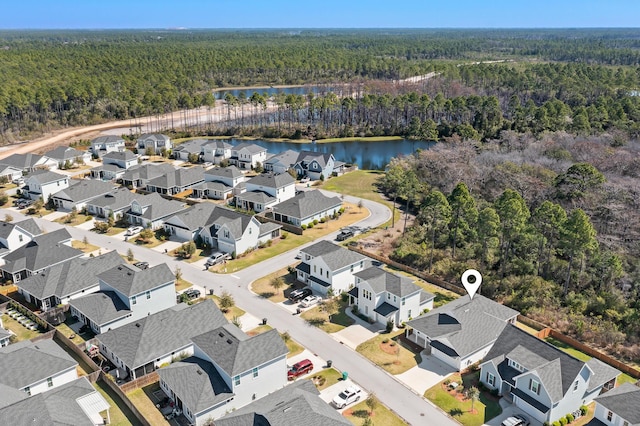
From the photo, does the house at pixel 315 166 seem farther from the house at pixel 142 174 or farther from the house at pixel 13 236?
the house at pixel 13 236

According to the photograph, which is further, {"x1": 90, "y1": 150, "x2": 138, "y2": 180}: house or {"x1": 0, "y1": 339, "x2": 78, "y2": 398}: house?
{"x1": 90, "y1": 150, "x2": 138, "y2": 180}: house

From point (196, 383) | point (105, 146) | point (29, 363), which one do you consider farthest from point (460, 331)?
point (105, 146)

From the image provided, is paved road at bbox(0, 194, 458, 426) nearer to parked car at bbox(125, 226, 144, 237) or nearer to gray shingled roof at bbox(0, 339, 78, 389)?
parked car at bbox(125, 226, 144, 237)

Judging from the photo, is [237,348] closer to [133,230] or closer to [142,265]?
[142,265]

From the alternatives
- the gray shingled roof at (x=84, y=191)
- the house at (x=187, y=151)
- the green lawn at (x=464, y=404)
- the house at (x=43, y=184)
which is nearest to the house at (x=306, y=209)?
the gray shingled roof at (x=84, y=191)

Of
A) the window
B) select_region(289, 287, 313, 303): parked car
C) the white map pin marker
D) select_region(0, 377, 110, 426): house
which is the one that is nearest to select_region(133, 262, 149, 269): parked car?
select_region(289, 287, 313, 303): parked car

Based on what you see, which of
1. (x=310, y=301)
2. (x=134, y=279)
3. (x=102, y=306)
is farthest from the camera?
(x=310, y=301)

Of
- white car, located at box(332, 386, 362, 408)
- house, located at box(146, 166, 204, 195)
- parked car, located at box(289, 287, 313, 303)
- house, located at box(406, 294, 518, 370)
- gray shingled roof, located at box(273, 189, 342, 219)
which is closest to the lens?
white car, located at box(332, 386, 362, 408)
